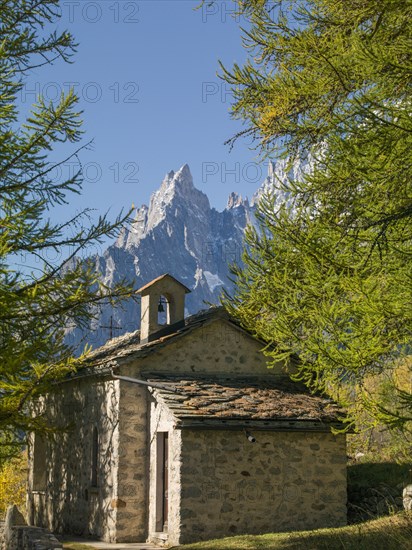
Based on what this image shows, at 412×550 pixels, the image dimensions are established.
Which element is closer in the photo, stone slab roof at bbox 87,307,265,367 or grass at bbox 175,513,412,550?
grass at bbox 175,513,412,550

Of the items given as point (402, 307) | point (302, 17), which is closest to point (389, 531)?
point (402, 307)

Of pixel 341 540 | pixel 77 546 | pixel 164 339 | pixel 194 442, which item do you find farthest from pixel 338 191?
pixel 77 546

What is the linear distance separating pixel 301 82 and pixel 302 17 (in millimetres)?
932

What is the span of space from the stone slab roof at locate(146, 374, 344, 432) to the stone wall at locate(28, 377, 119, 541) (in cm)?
181

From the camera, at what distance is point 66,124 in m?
12.7

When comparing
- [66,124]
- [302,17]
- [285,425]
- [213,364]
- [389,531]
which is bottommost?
[389,531]

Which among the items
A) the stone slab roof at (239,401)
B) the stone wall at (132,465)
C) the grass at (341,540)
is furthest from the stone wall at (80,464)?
the grass at (341,540)

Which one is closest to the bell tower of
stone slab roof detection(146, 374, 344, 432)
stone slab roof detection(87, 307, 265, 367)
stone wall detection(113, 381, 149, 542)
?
stone slab roof detection(87, 307, 265, 367)

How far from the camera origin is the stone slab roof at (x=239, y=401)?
16.5m

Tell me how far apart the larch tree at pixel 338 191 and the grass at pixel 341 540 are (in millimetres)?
1604

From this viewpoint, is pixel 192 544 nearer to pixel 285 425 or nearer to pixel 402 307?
pixel 285 425

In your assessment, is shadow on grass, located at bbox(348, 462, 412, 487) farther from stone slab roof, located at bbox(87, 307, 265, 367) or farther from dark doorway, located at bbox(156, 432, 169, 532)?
dark doorway, located at bbox(156, 432, 169, 532)

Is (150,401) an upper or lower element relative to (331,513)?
upper

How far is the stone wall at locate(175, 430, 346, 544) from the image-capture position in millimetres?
16172
